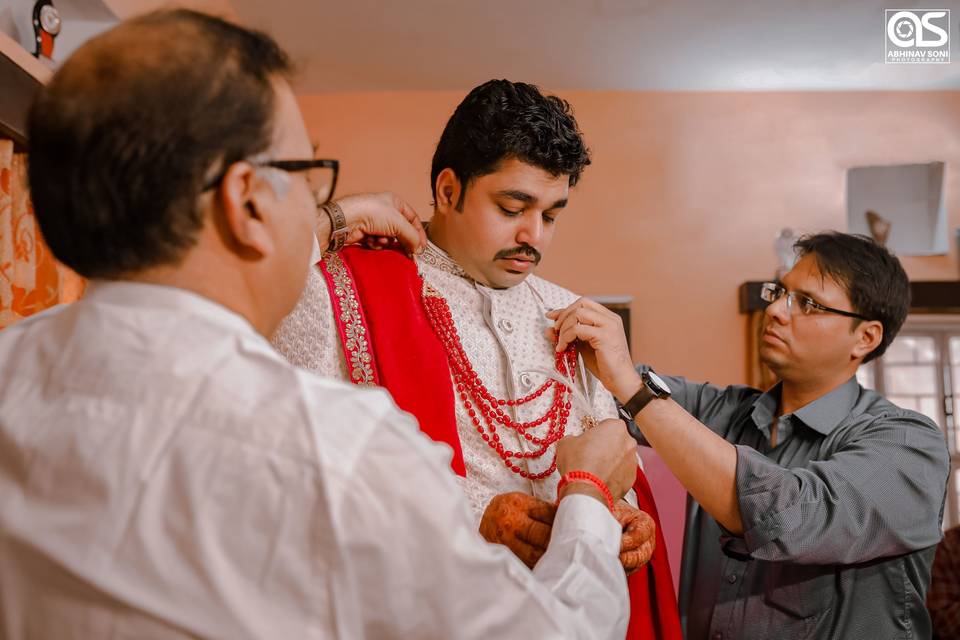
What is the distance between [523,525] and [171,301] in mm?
670

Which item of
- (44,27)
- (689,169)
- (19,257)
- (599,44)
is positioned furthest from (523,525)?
(689,169)

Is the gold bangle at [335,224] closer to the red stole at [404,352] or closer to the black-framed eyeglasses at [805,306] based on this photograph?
the red stole at [404,352]

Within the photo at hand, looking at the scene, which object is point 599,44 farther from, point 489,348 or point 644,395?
point 489,348

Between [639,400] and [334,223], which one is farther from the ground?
[334,223]

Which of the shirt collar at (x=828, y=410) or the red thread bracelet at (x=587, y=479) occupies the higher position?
the red thread bracelet at (x=587, y=479)

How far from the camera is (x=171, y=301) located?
76cm

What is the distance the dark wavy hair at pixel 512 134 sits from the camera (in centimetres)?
163

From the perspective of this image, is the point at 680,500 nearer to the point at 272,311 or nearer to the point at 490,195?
the point at 490,195

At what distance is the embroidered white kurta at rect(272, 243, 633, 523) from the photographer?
1.48 m

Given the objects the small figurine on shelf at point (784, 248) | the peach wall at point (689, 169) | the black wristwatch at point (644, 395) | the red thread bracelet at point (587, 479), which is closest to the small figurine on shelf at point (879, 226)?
the peach wall at point (689, 169)

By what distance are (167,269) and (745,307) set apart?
4.53 meters

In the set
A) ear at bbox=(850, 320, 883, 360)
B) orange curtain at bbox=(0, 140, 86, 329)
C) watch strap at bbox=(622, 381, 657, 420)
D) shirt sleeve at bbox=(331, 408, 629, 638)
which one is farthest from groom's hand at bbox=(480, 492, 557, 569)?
orange curtain at bbox=(0, 140, 86, 329)

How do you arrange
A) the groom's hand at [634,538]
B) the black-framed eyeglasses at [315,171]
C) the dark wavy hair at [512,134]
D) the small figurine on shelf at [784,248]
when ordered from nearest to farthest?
the black-framed eyeglasses at [315,171] < the groom's hand at [634,538] < the dark wavy hair at [512,134] < the small figurine on shelf at [784,248]

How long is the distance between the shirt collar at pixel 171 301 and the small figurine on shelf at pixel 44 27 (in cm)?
206
